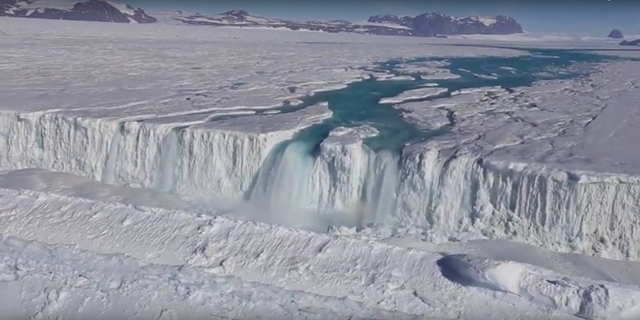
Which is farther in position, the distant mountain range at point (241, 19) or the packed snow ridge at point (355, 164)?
the distant mountain range at point (241, 19)

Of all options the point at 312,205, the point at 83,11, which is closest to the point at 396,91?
the point at 312,205

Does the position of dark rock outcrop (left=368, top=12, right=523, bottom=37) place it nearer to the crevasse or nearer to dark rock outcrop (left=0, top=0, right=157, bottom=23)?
dark rock outcrop (left=0, top=0, right=157, bottom=23)

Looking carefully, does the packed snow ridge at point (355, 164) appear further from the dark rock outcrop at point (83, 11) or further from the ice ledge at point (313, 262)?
the dark rock outcrop at point (83, 11)

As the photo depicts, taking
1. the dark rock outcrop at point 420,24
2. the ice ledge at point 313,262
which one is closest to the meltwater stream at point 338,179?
the ice ledge at point 313,262

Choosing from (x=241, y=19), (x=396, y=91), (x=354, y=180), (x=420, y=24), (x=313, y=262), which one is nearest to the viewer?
(x=313, y=262)

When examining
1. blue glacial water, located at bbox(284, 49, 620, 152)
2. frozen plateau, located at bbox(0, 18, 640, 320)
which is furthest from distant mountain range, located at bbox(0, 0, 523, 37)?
frozen plateau, located at bbox(0, 18, 640, 320)

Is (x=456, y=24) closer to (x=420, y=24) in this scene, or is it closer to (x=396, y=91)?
(x=420, y=24)

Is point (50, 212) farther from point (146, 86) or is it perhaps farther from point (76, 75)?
point (76, 75)
